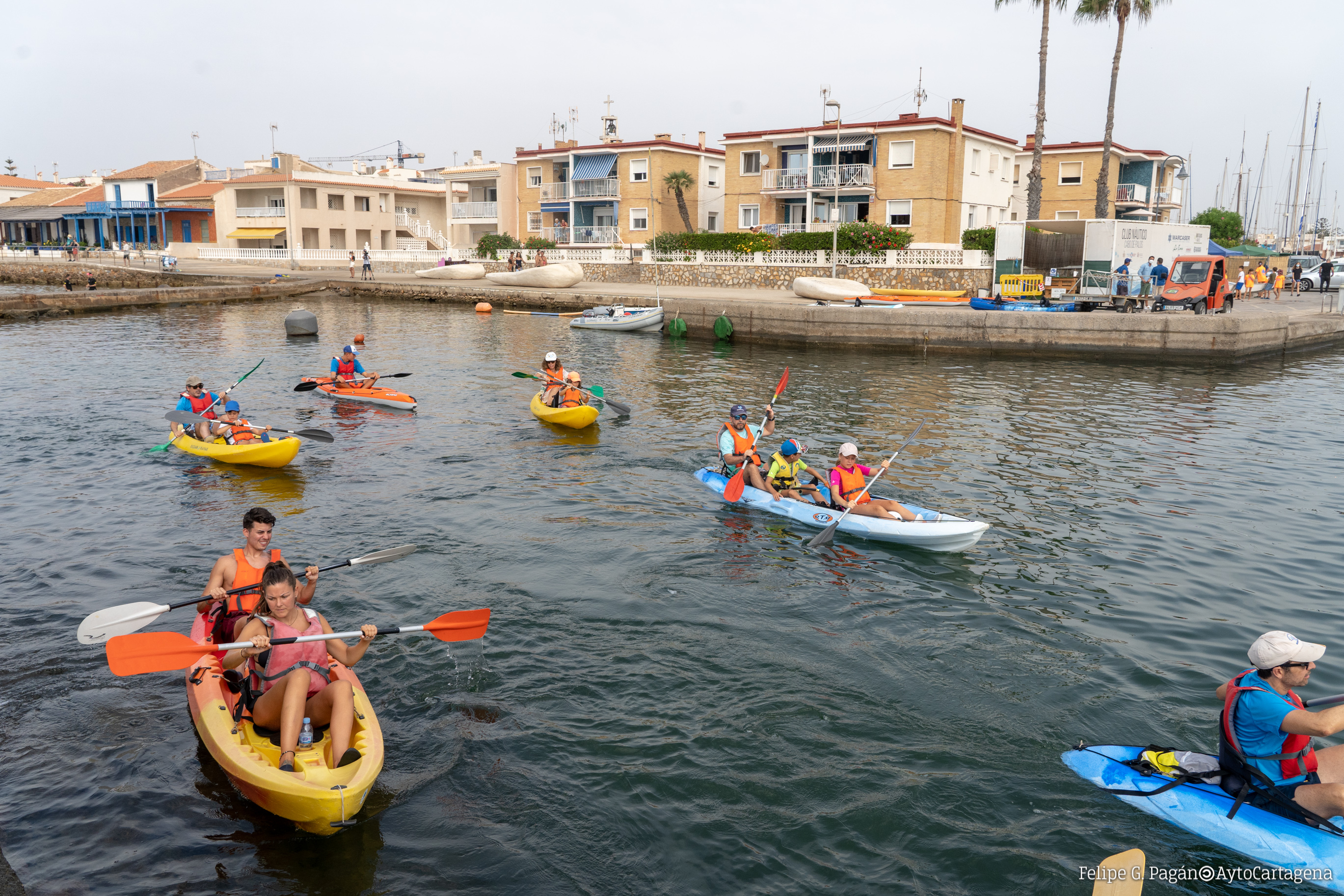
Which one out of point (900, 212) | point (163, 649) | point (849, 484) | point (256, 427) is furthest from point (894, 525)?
point (900, 212)

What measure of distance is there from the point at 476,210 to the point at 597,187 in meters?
11.4

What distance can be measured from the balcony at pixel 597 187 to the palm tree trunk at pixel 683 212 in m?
3.39

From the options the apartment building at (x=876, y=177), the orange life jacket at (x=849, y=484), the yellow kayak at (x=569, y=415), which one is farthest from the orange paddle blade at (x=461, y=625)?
the apartment building at (x=876, y=177)

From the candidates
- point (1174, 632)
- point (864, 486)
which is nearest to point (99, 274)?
point (864, 486)

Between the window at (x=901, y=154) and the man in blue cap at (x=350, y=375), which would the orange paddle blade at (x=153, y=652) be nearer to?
the man in blue cap at (x=350, y=375)

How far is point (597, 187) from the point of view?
2024 inches

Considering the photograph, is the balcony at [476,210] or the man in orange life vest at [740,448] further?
the balcony at [476,210]

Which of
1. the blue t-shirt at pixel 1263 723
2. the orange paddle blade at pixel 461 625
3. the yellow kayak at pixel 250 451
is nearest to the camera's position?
the blue t-shirt at pixel 1263 723

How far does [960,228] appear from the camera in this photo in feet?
137

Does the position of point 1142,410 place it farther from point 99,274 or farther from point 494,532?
point 99,274

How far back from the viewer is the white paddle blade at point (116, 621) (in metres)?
6.52

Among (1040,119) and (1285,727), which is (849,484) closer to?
(1285,727)

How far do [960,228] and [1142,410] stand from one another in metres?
24.4

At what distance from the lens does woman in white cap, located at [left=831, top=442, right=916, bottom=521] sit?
1110 centimetres
